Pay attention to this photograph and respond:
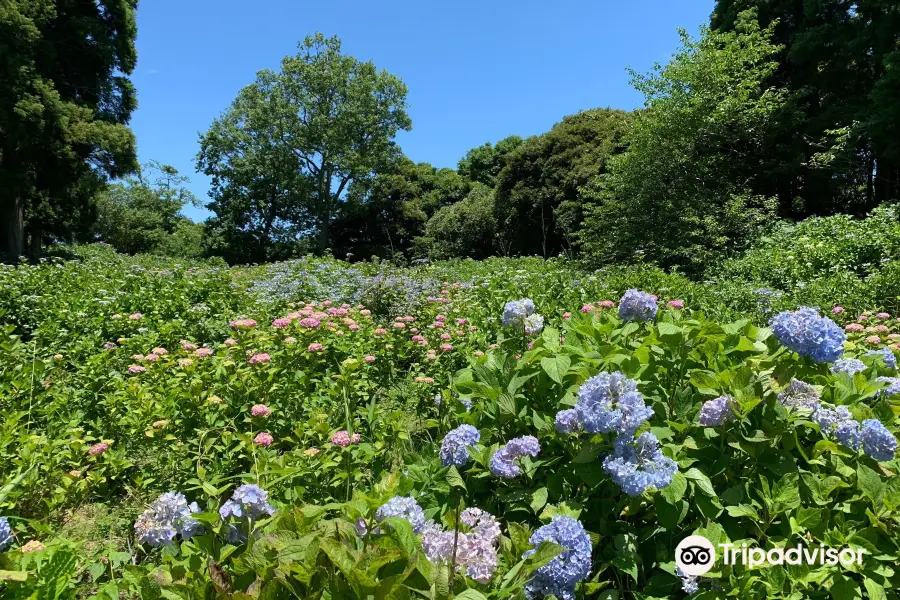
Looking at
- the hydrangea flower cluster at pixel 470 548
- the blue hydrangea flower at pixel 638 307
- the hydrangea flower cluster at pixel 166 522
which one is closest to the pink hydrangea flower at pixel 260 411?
the hydrangea flower cluster at pixel 166 522

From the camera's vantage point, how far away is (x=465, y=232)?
20.9 metres

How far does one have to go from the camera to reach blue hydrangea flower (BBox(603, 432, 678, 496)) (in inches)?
43.2

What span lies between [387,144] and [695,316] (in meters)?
24.7

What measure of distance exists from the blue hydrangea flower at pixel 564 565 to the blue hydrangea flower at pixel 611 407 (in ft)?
0.76

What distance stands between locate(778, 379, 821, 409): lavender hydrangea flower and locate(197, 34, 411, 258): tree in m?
23.5

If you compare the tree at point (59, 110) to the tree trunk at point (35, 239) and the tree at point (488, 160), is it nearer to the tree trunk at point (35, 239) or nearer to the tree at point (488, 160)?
the tree trunk at point (35, 239)

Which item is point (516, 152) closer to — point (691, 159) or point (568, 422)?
point (691, 159)

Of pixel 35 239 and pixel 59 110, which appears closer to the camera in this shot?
pixel 59 110

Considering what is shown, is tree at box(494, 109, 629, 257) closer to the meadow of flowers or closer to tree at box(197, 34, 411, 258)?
tree at box(197, 34, 411, 258)

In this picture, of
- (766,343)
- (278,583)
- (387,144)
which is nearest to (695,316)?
(766,343)

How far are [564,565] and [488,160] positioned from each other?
27.9 meters

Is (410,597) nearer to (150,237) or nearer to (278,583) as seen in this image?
(278,583)

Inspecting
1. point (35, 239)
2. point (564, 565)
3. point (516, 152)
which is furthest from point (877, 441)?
point (35, 239)

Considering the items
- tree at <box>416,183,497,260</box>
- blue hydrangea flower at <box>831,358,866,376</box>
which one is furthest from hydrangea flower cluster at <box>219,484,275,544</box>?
tree at <box>416,183,497,260</box>
